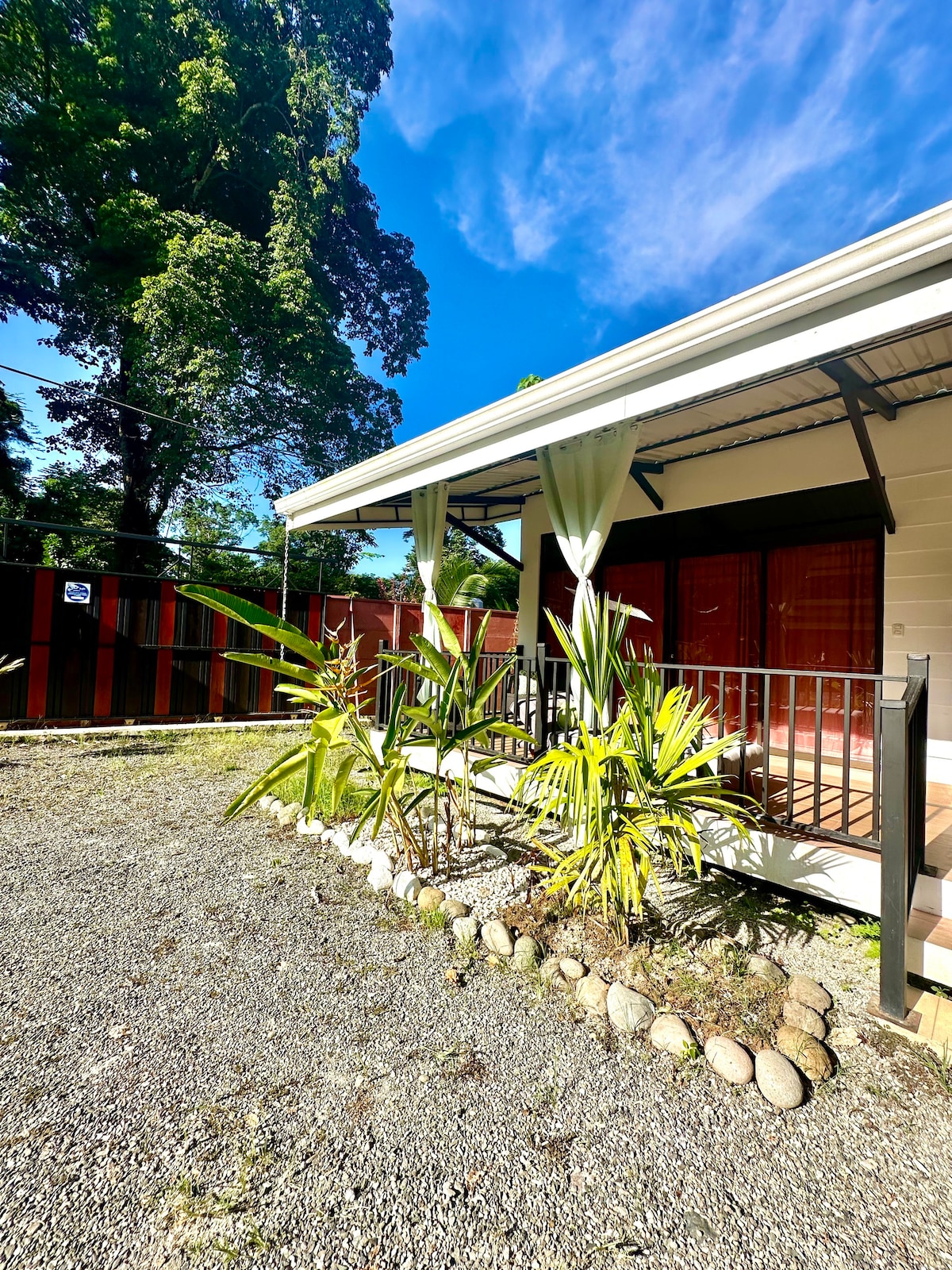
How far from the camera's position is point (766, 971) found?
231cm

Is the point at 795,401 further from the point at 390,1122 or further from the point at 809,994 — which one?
the point at 390,1122

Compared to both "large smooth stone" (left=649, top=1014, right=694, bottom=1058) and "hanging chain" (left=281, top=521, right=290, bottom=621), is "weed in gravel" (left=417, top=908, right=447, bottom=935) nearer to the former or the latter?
"large smooth stone" (left=649, top=1014, right=694, bottom=1058)

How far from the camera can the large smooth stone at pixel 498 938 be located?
2504 millimetres

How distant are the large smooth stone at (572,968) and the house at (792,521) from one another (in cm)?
113

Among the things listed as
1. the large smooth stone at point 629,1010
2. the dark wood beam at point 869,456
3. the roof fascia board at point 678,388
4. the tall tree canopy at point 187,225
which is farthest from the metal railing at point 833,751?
the tall tree canopy at point 187,225

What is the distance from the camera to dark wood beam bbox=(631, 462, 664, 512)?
5.49 meters

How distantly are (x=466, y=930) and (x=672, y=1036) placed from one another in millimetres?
1013

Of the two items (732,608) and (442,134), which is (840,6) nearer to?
(732,608)

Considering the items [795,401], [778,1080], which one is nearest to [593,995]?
[778,1080]

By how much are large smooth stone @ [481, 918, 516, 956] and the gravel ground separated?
0.11 m

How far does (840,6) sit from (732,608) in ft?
30.2

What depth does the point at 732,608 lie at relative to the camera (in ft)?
17.7

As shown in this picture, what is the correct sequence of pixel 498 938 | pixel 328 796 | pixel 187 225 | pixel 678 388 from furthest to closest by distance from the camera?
1. pixel 187 225
2. pixel 328 796
3. pixel 678 388
4. pixel 498 938

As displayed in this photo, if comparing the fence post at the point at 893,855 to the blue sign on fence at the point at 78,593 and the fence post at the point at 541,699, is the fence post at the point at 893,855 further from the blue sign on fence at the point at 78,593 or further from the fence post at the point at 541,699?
the blue sign on fence at the point at 78,593
